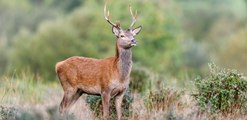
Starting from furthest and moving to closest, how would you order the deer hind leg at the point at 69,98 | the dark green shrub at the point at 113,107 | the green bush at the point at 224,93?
the green bush at the point at 224,93 → the deer hind leg at the point at 69,98 → the dark green shrub at the point at 113,107

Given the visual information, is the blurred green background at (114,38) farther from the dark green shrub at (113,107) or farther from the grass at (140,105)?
the dark green shrub at (113,107)

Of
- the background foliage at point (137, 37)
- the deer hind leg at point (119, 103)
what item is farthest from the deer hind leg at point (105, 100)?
the background foliage at point (137, 37)

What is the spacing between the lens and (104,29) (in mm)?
75188

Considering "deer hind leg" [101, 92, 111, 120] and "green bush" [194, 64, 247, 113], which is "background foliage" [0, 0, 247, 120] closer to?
"green bush" [194, 64, 247, 113]

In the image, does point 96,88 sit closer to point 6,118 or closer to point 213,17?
point 6,118

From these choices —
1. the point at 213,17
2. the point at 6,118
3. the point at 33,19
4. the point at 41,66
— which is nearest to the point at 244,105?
the point at 6,118

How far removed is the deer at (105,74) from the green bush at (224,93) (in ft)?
5.69

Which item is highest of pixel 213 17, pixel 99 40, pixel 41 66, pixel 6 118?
pixel 213 17

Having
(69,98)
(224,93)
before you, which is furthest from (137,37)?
(69,98)

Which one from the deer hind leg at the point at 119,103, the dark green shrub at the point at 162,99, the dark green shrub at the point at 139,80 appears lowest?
the deer hind leg at the point at 119,103

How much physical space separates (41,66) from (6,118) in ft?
142

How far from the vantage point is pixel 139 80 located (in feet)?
71.6

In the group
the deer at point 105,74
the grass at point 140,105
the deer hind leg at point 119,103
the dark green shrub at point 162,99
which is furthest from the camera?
the dark green shrub at point 162,99

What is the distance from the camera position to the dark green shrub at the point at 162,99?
17.2 metres
